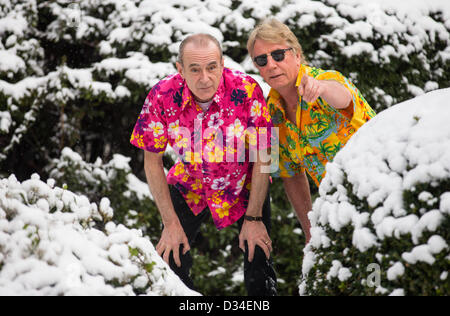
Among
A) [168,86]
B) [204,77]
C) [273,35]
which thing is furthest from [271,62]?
[168,86]

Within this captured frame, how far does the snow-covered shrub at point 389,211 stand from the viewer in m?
1.55

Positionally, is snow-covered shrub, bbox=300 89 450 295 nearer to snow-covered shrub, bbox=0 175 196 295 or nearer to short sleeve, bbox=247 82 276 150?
snow-covered shrub, bbox=0 175 196 295

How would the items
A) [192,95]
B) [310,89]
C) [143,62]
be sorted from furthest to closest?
[143,62], [192,95], [310,89]

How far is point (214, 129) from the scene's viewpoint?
2783mm

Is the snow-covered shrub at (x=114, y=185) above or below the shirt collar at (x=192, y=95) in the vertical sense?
below

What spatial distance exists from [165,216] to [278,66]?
1164mm

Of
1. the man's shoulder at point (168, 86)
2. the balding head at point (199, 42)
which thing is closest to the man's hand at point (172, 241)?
the man's shoulder at point (168, 86)

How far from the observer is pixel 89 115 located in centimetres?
447

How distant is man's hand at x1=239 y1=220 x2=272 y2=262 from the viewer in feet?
9.20

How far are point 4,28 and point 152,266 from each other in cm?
375

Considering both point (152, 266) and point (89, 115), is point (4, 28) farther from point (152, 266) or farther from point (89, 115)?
point (152, 266)

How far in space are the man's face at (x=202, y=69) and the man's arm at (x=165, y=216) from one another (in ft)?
1.77

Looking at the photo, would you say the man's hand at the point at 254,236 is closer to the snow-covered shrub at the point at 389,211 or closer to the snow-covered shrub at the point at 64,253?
the snow-covered shrub at the point at 389,211

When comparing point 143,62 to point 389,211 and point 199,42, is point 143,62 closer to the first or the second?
point 199,42
